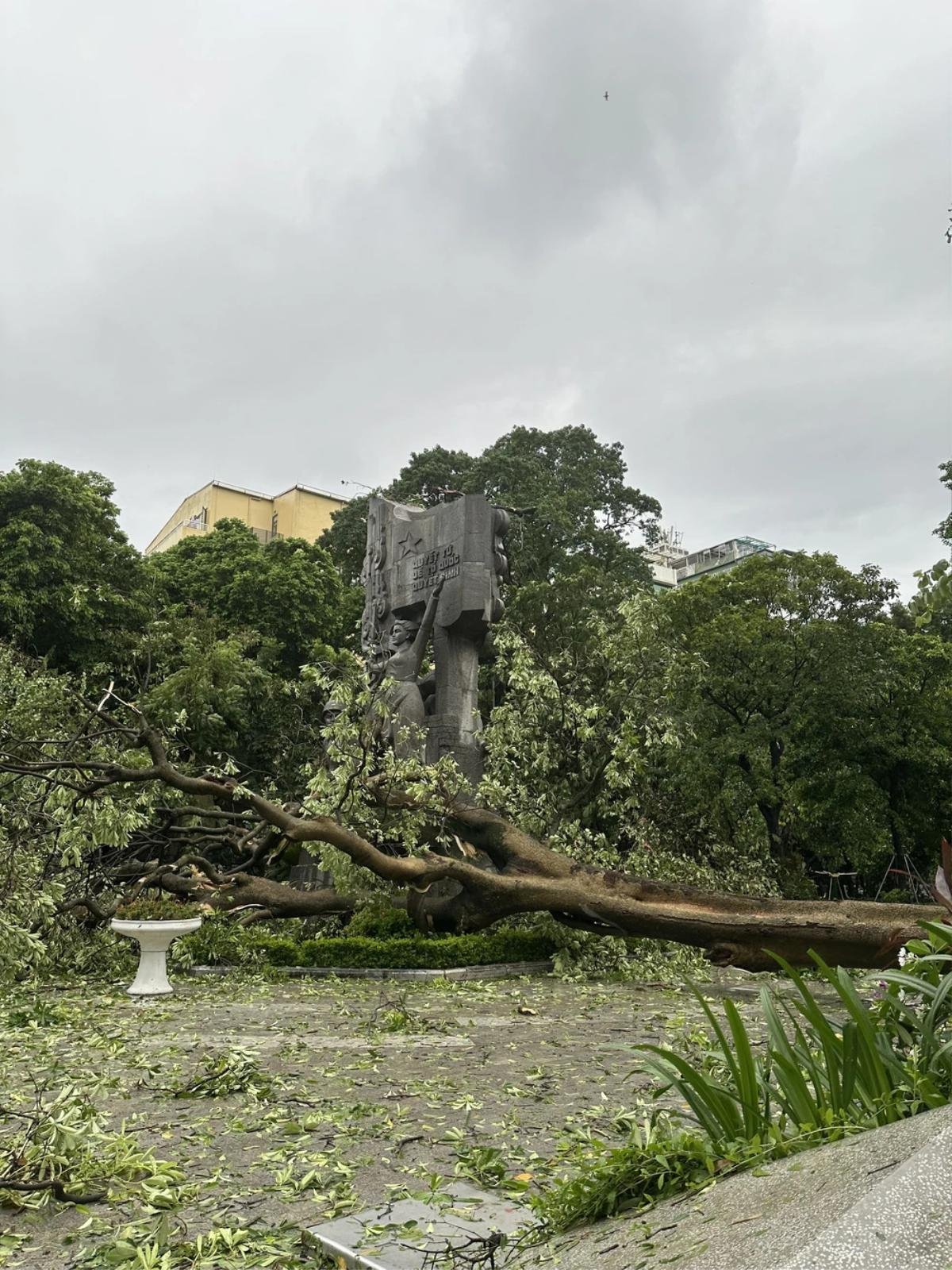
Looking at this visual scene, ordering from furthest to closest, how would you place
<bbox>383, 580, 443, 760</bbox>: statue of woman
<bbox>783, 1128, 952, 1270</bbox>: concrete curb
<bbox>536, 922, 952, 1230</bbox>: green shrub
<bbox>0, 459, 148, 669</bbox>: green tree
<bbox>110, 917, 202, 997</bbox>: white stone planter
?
<bbox>0, 459, 148, 669</bbox>: green tree
<bbox>383, 580, 443, 760</bbox>: statue of woman
<bbox>110, 917, 202, 997</bbox>: white stone planter
<bbox>536, 922, 952, 1230</bbox>: green shrub
<bbox>783, 1128, 952, 1270</bbox>: concrete curb

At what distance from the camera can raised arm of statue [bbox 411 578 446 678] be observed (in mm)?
13539

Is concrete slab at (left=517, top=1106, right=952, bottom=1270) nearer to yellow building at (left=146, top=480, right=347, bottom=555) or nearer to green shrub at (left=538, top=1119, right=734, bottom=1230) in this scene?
green shrub at (left=538, top=1119, right=734, bottom=1230)

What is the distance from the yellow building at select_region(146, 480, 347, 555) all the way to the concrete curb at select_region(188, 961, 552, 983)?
32591 millimetres

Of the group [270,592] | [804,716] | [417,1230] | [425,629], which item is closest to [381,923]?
[425,629]

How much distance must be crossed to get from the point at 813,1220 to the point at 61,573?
22.9m

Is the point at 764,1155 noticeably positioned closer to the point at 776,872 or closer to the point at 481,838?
the point at 481,838

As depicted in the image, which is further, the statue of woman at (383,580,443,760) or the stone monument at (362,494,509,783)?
the stone monument at (362,494,509,783)

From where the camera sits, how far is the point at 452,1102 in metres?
4.42

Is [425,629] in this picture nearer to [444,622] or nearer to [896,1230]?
[444,622]

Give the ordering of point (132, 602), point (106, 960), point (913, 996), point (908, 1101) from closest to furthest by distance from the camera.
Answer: point (908, 1101) → point (913, 996) → point (106, 960) → point (132, 602)

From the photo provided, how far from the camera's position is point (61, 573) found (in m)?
22.2

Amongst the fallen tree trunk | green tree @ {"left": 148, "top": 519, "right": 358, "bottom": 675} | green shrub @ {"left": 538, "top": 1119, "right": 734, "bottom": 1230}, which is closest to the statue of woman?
the fallen tree trunk

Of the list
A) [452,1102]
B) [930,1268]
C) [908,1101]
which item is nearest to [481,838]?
[452,1102]

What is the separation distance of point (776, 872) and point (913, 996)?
13.2 metres
